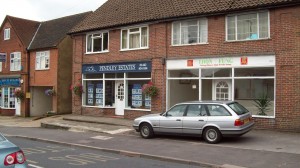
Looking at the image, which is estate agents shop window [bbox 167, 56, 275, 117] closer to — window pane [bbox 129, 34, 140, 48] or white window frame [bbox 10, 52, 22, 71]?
window pane [bbox 129, 34, 140, 48]

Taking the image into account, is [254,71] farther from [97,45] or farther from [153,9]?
[97,45]

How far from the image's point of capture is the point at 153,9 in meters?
19.2

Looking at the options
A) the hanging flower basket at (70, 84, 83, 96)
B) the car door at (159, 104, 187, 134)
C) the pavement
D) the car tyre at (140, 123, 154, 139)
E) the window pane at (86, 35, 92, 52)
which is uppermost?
the window pane at (86, 35, 92, 52)

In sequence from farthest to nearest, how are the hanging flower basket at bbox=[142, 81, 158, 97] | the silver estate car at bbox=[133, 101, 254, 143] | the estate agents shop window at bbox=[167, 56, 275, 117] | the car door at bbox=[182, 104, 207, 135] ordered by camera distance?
the hanging flower basket at bbox=[142, 81, 158, 97], the estate agents shop window at bbox=[167, 56, 275, 117], the car door at bbox=[182, 104, 207, 135], the silver estate car at bbox=[133, 101, 254, 143]

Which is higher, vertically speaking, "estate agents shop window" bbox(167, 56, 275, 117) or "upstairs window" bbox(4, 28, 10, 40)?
"upstairs window" bbox(4, 28, 10, 40)

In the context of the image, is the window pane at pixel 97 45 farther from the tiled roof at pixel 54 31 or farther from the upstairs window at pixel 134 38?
the tiled roof at pixel 54 31

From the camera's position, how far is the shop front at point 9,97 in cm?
2861

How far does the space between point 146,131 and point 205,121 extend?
2588mm

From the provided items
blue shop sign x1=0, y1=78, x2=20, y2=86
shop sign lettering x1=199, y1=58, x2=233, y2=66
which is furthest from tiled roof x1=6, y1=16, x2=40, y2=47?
shop sign lettering x1=199, y1=58, x2=233, y2=66

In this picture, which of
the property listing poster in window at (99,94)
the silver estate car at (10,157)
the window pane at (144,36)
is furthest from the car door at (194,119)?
the property listing poster in window at (99,94)

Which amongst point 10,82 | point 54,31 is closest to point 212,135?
point 54,31

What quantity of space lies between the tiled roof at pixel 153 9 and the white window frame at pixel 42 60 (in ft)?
16.3

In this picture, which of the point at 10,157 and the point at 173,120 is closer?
the point at 10,157

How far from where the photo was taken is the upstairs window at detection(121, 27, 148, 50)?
1919 centimetres
